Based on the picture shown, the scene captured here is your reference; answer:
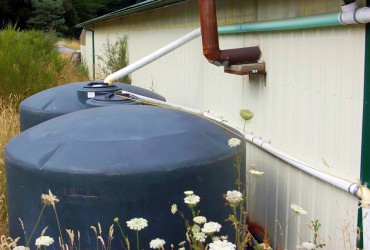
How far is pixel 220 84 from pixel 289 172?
1.74m

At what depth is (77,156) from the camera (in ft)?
10.2

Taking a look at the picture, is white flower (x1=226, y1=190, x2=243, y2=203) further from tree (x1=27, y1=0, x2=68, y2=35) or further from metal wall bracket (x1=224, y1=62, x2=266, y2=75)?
tree (x1=27, y1=0, x2=68, y2=35)

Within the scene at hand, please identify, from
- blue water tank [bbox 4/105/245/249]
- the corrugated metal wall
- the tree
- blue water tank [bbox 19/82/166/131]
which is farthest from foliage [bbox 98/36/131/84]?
the tree

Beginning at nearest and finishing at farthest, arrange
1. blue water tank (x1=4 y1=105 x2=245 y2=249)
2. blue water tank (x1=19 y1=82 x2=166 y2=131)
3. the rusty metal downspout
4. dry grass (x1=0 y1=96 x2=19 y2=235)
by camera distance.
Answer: blue water tank (x1=4 y1=105 x2=245 y2=249) < the rusty metal downspout < dry grass (x1=0 y1=96 x2=19 y2=235) < blue water tank (x1=19 y1=82 x2=166 y2=131)

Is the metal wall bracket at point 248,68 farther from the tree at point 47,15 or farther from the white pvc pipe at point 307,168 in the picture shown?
the tree at point 47,15

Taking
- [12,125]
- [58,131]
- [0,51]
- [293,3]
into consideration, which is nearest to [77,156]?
[58,131]

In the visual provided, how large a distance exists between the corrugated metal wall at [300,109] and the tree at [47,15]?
47.7m

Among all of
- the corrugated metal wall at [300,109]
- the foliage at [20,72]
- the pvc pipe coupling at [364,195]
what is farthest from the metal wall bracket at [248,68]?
the foliage at [20,72]

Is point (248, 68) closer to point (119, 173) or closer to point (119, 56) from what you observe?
point (119, 173)

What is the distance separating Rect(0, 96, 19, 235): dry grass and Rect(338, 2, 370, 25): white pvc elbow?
2.96 meters

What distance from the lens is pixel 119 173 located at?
9.77 feet

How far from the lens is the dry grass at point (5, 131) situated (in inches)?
174

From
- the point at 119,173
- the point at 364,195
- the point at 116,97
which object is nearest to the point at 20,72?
the point at 116,97

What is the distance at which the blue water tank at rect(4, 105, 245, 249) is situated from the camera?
2988 millimetres
